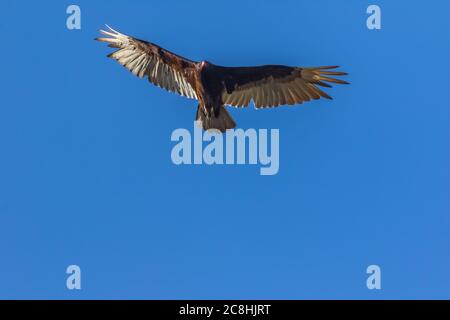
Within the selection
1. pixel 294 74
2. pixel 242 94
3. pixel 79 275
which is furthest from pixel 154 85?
pixel 79 275

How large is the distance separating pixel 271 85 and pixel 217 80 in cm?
64

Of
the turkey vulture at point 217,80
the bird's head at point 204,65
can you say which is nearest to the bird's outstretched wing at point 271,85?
the turkey vulture at point 217,80

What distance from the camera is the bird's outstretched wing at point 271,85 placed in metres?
9.23

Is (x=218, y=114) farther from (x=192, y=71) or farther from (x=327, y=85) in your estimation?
(x=327, y=85)

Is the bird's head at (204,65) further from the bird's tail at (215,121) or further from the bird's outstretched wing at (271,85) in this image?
the bird's tail at (215,121)

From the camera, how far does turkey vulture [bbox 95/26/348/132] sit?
29.8ft

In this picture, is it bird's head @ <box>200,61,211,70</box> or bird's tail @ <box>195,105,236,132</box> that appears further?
bird's tail @ <box>195,105,236,132</box>

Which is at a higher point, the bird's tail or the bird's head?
the bird's head

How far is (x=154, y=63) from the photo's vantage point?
9266 millimetres

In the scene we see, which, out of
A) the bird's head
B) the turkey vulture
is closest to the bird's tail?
the turkey vulture

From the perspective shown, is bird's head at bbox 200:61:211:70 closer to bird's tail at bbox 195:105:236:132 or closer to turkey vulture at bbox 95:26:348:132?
turkey vulture at bbox 95:26:348:132

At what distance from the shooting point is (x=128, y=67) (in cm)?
924

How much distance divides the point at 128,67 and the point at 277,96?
1.68 meters

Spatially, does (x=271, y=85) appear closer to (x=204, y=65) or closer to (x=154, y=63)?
(x=204, y=65)
